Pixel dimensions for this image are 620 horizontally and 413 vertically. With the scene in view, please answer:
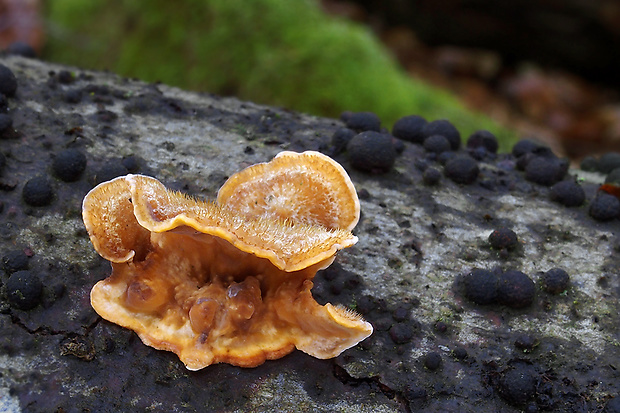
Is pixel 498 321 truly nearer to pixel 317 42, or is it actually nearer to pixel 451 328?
pixel 451 328

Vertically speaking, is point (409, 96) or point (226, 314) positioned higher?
point (226, 314)

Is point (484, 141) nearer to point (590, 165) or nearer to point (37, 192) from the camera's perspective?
point (590, 165)

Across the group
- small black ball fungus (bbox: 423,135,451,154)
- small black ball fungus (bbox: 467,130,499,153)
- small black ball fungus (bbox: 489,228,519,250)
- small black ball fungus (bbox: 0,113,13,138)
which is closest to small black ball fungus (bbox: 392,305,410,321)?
small black ball fungus (bbox: 489,228,519,250)

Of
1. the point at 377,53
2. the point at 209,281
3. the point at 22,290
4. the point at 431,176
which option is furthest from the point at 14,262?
the point at 377,53

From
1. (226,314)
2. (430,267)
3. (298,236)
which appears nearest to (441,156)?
(430,267)

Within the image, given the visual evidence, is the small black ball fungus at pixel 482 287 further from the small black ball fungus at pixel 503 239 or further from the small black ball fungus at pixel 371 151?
the small black ball fungus at pixel 371 151
